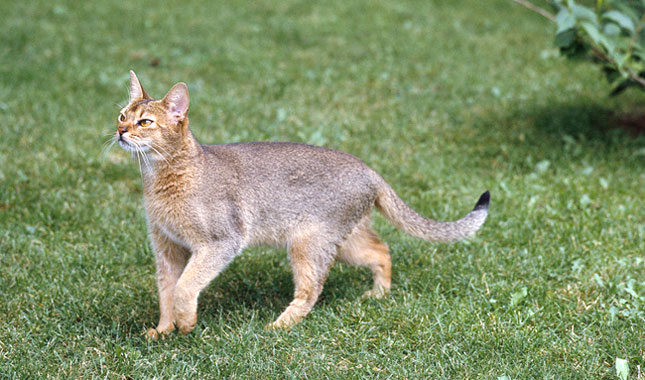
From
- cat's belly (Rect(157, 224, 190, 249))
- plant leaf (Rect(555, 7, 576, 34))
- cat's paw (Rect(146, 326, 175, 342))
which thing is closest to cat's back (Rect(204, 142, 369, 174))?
cat's belly (Rect(157, 224, 190, 249))

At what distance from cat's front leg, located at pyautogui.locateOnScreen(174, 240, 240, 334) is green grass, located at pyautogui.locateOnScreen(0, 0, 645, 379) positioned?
137 mm

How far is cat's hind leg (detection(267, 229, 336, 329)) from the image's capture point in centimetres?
444

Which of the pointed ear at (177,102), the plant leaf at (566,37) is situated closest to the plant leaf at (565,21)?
the plant leaf at (566,37)

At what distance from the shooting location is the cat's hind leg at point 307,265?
444 centimetres

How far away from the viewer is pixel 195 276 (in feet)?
13.8

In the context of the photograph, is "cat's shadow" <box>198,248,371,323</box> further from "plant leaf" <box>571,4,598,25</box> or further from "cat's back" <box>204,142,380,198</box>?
"plant leaf" <box>571,4,598,25</box>

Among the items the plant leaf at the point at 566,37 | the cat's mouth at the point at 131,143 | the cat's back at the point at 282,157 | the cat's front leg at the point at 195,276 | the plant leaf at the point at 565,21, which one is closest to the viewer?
the cat's mouth at the point at 131,143

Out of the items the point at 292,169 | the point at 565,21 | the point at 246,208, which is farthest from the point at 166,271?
the point at 565,21

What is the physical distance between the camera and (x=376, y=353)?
4098mm

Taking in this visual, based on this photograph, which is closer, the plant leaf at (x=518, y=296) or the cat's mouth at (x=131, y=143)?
the cat's mouth at (x=131, y=143)

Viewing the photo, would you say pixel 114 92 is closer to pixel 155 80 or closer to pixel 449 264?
pixel 155 80

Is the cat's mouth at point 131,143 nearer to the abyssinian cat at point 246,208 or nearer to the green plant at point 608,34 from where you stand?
the abyssinian cat at point 246,208

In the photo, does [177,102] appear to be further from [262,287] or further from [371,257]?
[371,257]

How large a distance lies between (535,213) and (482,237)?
598mm
